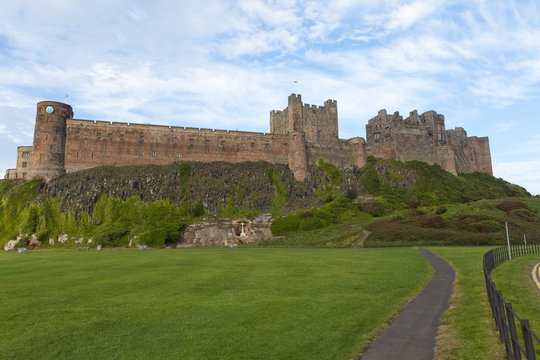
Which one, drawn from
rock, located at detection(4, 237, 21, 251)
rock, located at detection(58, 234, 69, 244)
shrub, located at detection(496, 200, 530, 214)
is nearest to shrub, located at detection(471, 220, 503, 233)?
shrub, located at detection(496, 200, 530, 214)

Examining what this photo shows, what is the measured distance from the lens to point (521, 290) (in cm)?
1300

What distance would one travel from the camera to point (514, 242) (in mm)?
36719

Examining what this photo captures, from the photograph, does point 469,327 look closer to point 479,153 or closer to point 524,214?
point 524,214

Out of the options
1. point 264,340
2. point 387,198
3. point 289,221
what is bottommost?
point 264,340

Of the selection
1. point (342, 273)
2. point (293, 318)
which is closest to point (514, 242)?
point (342, 273)

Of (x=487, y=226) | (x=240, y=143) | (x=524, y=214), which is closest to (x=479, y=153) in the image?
(x=524, y=214)

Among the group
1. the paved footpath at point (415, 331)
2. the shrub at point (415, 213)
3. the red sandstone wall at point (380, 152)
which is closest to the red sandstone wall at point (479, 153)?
the red sandstone wall at point (380, 152)

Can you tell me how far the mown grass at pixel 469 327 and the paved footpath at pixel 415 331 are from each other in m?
0.28

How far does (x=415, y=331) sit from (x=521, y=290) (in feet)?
20.3

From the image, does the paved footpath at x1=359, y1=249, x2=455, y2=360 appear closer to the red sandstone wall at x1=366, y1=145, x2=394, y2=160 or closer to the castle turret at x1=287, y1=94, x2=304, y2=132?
the castle turret at x1=287, y1=94, x2=304, y2=132

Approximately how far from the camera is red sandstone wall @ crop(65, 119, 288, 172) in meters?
63.2

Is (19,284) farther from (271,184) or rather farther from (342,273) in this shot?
(271,184)

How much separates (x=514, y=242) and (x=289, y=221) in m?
29.0

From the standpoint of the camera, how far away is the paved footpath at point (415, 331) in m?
8.13
